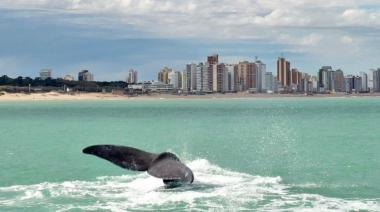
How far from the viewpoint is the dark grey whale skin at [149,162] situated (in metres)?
25.5

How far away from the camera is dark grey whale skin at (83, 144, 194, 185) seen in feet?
83.6

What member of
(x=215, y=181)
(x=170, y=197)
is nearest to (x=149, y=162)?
(x=170, y=197)

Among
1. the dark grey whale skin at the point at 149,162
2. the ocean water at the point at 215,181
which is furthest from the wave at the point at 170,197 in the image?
the dark grey whale skin at the point at 149,162

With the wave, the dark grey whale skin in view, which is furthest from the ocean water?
the dark grey whale skin

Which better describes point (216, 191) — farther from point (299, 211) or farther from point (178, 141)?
point (178, 141)

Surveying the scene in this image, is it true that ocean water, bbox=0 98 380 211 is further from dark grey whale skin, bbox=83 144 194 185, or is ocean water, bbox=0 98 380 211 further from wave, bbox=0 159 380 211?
dark grey whale skin, bbox=83 144 194 185

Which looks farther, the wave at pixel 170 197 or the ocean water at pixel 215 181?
the ocean water at pixel 215 181

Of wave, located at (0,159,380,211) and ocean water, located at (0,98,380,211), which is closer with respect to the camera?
wave, located at (0,159,380,211)

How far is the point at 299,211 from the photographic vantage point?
2483cm

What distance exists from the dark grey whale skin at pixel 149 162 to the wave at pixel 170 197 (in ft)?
2.96

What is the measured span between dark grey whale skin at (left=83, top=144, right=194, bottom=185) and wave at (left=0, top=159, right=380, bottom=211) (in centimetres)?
90

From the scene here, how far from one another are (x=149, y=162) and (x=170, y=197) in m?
1.53

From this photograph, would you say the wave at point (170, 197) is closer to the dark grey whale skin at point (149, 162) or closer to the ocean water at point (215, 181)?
the ocean water at point (215, 181)

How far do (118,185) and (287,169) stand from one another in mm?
11209
